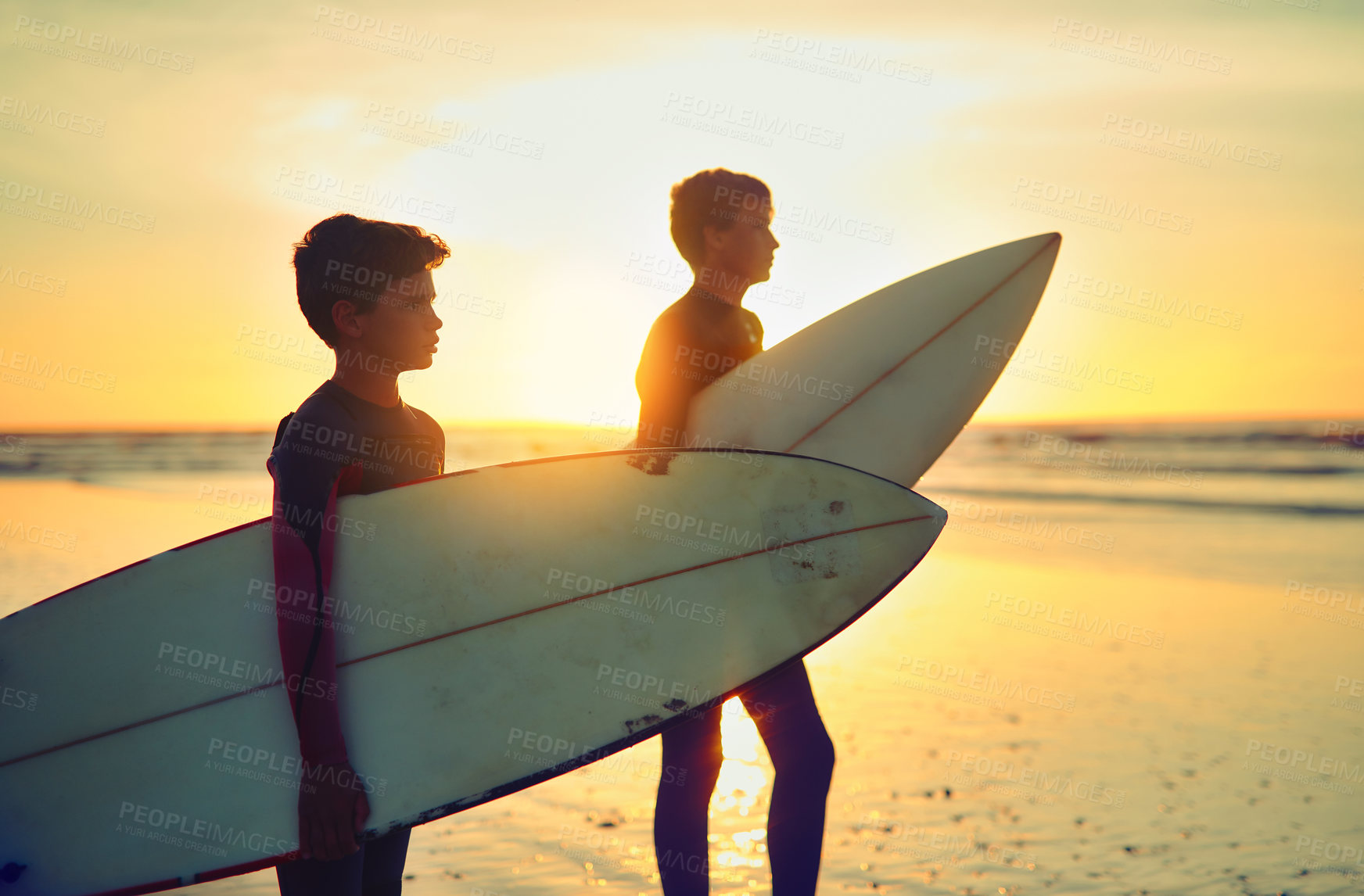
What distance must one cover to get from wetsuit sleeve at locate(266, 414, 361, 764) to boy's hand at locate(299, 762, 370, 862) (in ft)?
0.08

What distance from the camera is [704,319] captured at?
6.99 feet

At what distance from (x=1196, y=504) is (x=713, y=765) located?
11.7m

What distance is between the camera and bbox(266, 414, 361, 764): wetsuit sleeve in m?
1.45

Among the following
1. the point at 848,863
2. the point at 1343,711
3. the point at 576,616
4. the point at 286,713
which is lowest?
the point at 848,863

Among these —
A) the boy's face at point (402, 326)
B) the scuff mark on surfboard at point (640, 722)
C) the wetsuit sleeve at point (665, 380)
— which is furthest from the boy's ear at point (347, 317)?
the scuff mark on surfboard at point (640, 722)

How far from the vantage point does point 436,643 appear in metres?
1.93

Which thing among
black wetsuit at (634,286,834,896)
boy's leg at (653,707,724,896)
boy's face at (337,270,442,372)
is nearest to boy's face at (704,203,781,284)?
black wetsuit at (634,286,834,896)

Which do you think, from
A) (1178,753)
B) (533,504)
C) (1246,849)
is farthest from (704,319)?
(1178,753)

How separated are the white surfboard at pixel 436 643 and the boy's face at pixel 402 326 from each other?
0.29m

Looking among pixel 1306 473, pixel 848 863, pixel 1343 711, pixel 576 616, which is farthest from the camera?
pixel 1306 473

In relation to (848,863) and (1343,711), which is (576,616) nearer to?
(848,863)

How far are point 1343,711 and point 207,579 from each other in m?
4.55

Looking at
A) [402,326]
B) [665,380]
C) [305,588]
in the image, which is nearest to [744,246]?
[665,380]

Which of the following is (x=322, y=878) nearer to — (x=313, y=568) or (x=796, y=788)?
(x=313, y=568)
